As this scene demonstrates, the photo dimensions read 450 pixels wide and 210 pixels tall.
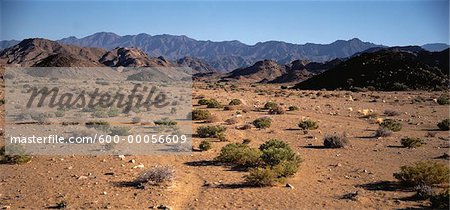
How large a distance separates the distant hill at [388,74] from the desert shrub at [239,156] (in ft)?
134

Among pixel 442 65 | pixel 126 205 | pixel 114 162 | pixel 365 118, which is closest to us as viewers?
pixel 126 205

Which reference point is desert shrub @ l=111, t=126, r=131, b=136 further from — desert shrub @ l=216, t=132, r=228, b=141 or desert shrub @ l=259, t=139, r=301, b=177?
desert shrub @ l=259, t=139, r=301, b=177

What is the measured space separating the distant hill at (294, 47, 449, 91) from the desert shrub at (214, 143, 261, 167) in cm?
4098

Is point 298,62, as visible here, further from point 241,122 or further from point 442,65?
point 241,122

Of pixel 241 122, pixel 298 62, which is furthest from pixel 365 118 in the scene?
pixel 298 62

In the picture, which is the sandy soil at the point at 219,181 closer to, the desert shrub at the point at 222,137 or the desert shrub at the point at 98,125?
the desert shrub at the point at 222,137

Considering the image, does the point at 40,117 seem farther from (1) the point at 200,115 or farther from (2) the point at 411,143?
(2) the point at 411,143

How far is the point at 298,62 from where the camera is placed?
475 feet

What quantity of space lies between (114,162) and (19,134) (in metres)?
6.56

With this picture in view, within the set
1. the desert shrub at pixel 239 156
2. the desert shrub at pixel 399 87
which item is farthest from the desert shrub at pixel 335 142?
the desert shrub at pixel 399 87

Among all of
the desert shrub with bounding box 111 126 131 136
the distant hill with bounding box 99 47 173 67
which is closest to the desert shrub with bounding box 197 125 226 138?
the desert shrub with bounding box 111 126 131 136

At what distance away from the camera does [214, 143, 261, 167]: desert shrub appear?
1211 centimetres

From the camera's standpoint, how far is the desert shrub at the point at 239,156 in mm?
12109

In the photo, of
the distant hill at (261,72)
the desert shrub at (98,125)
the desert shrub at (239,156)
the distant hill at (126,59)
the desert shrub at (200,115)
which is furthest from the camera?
the distant hill at (261,72)
